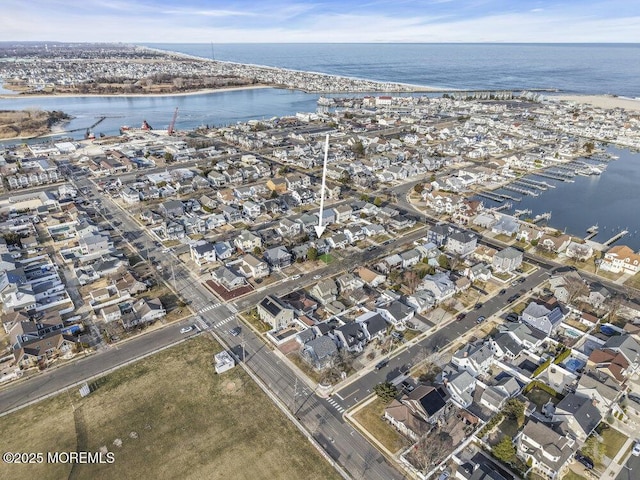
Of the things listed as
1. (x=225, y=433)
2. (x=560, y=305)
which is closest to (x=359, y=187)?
(x=560, y=305)

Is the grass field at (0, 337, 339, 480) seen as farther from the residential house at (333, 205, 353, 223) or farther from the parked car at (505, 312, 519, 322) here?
→ the residential house at (333, 205, 353, 223)

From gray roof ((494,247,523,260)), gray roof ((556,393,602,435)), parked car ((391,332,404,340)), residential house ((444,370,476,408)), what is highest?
gray roof ((494,247,523,260))

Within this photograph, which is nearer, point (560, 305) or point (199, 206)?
point (560, 305)

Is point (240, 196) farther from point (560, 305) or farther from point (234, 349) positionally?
point (560, 305)

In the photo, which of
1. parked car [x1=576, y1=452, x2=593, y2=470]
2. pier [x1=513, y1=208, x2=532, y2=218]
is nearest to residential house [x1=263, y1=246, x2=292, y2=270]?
parked car [x1=576, y1=452, x2=593, y2=470]

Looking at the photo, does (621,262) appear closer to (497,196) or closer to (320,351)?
(497,196)

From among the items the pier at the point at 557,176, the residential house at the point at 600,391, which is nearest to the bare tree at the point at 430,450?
the residential house at the point at 600,391
